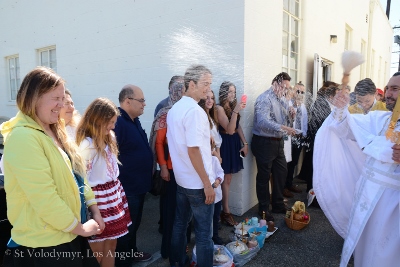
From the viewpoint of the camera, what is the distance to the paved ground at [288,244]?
307cm

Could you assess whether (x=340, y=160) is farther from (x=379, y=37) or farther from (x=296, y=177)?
(x=379, y=37)

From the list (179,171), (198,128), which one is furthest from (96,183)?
(198,128)

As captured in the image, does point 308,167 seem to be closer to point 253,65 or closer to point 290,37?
point 253,65

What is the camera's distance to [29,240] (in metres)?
1.48

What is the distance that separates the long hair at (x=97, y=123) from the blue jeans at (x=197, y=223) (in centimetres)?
79

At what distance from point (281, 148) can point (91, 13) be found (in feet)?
15.4

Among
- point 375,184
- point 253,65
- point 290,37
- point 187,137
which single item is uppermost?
point 290,37

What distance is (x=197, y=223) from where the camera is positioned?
2.47m

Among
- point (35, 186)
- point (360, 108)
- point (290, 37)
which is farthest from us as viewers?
point (290, 37)

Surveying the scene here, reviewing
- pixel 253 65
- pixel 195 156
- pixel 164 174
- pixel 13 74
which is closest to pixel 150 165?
pixel 164 174

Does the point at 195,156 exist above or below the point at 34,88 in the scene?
below

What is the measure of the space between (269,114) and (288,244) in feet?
5.48

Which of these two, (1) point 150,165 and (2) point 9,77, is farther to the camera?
(2) point 9,77

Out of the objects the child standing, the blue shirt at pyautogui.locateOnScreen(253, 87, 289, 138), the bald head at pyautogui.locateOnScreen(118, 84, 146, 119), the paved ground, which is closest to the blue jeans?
the child standing
